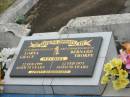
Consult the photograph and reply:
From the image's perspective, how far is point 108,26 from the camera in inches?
274

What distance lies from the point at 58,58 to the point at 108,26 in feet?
4.23

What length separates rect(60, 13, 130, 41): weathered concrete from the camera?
273 inches

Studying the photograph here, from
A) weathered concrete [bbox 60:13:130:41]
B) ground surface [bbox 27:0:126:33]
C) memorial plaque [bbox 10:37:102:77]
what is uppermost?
weathered concrete [bbox 60:13:130:41]

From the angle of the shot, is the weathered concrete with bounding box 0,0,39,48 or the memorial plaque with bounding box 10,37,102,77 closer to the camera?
the memorial plaque with bounding box 10,37,102,77

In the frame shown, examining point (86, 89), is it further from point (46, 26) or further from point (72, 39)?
point (46, 26)

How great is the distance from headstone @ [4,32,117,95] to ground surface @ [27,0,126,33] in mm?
3287

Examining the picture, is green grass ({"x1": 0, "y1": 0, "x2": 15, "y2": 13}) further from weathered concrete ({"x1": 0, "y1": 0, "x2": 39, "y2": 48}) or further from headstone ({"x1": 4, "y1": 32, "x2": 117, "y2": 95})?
headstone ({"x1": 4, "y1": 32, "x2": 117, "y2": 95})

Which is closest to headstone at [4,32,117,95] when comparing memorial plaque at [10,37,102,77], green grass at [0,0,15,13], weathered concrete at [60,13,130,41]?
memorial plaque at [10,37,102,77]

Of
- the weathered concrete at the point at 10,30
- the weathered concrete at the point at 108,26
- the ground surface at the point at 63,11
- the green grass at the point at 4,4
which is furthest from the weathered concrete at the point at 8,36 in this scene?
the green grass at the point at 4,4

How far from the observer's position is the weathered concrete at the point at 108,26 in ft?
22.7

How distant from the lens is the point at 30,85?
5.92 metres

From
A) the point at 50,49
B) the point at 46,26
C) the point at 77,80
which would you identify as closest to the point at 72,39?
the point at 50,49

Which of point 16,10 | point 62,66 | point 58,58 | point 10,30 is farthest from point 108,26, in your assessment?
point 16,10

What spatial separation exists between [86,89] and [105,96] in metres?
0.25
